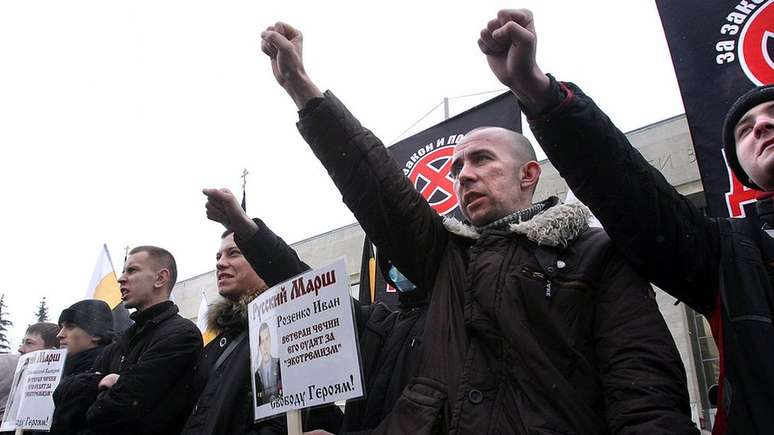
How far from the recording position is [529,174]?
2477mm

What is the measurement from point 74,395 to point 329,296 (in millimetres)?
2043

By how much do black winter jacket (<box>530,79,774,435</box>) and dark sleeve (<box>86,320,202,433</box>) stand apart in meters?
2.51

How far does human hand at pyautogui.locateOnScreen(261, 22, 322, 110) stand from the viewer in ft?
7.28

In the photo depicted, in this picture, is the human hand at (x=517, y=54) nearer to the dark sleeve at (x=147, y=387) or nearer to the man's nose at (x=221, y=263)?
the man's nose at (x=221, y=263)

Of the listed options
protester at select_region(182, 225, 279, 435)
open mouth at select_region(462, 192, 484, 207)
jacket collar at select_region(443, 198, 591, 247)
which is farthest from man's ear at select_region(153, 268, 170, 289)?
jacket collar at select_region(443, 198, 591, 247)

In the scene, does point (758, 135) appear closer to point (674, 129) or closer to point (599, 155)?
point (599, 155)

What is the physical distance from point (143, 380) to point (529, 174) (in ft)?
7.58

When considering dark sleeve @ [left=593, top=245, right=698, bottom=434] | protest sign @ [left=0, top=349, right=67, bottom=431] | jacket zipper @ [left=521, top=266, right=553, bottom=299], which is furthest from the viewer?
protest sign @ [left=0, top=349, right=67, bottom=431]

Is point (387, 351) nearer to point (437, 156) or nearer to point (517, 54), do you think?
point (517, 54)

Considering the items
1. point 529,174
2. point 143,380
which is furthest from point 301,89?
point 143,380

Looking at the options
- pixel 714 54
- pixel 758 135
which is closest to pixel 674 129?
pixel 714 54

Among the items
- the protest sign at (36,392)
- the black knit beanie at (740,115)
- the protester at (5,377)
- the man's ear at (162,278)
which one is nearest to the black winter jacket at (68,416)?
the protest sign at (36,392)

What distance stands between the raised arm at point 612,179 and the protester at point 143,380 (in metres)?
2.52

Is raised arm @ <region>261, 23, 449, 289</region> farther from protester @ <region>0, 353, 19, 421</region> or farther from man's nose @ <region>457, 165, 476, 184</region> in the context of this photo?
protester @ <region>0, 353, 19, 421</region>
